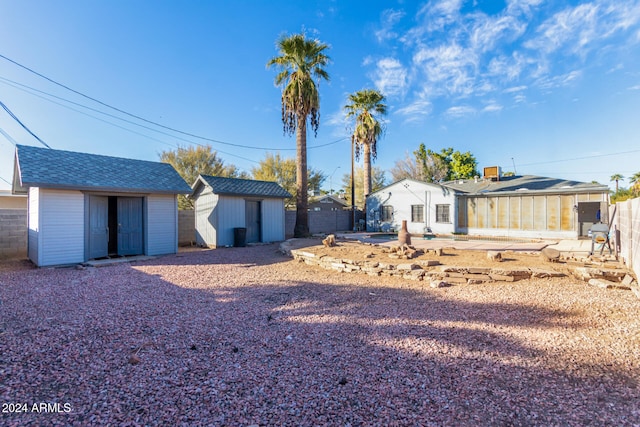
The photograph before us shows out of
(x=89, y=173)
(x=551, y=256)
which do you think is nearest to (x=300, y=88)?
(x=89, y=173)

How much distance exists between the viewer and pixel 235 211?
1426cm

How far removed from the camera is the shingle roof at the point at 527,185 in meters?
14.2

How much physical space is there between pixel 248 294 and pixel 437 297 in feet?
12.3

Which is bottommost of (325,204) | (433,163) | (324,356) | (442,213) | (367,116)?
(324,356)

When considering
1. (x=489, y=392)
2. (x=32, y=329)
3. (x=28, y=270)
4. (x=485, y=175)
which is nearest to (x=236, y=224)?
(x=28, y=270)

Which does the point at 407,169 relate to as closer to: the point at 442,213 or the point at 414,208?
the point at 414,208

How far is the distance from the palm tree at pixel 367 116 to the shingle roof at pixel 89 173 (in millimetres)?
13449

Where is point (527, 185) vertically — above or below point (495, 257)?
above

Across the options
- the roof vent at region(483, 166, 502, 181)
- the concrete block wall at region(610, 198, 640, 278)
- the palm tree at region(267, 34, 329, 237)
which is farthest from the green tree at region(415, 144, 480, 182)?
the concrete block wall at region(610, 198, 640, 278)

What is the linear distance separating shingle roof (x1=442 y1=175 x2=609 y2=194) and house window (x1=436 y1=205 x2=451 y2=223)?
1.31m

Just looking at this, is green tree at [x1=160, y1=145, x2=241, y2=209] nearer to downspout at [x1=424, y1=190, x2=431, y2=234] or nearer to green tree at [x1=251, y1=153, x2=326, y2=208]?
green tree at [x1=251, y1=153, x2=326, y2=208]

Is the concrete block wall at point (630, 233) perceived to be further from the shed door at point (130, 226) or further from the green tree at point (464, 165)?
the green tree at point (464, 165)

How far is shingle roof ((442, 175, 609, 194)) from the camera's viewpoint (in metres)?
14.2

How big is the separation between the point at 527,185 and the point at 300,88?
13.6 metres
